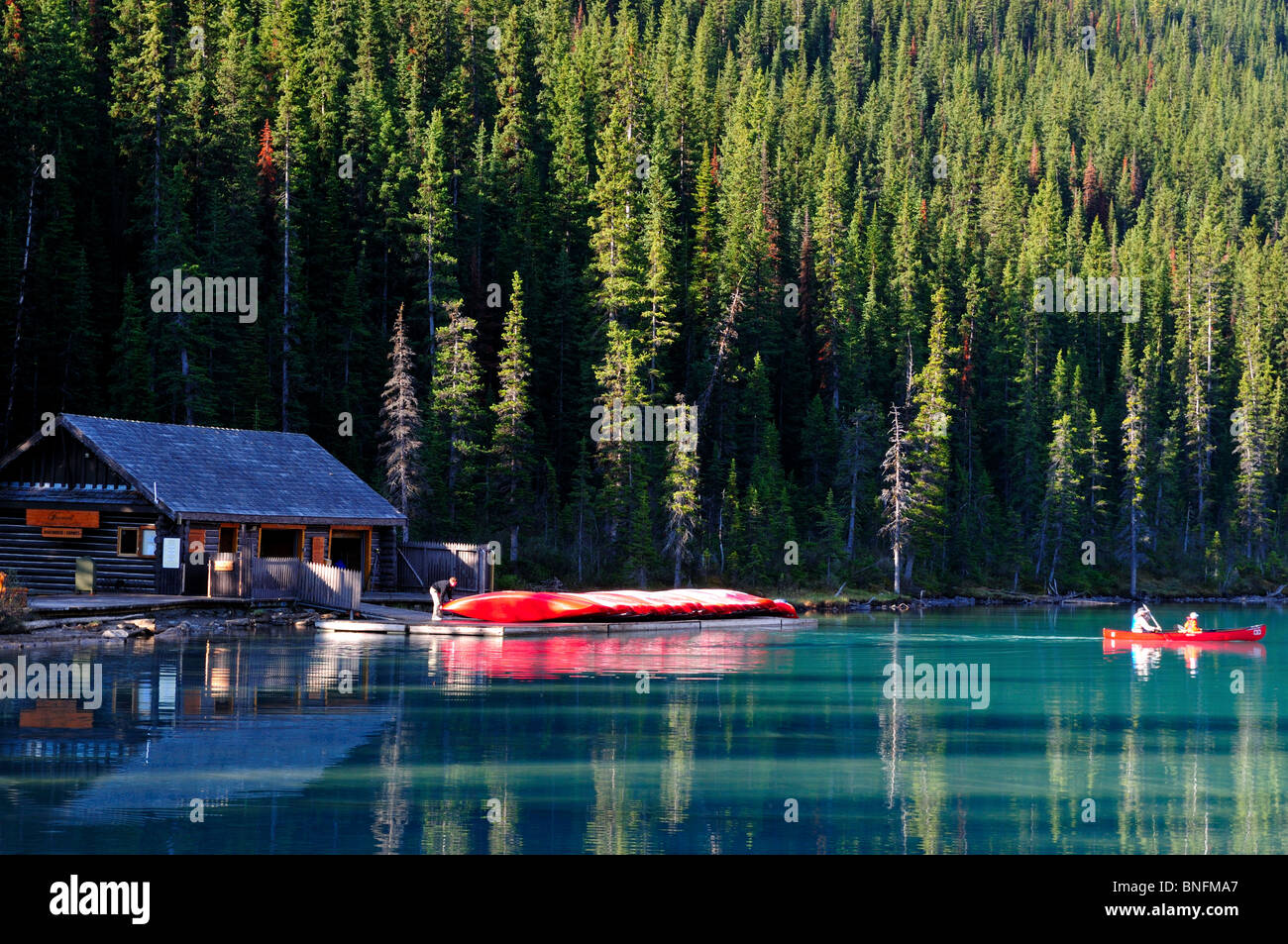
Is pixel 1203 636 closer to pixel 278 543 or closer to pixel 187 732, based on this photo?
pixel 278 543

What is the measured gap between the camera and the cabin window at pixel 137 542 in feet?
137

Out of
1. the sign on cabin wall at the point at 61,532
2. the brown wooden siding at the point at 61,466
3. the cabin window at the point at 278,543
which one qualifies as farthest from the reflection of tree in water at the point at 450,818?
the cabin window at the point at 278,543

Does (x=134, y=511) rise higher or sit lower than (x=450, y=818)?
higher

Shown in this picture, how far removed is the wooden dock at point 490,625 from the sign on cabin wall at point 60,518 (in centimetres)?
864

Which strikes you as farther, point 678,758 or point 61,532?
point 61,532

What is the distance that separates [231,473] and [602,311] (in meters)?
31.3

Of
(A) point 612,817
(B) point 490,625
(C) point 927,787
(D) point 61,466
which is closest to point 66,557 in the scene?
(D) point 61,466

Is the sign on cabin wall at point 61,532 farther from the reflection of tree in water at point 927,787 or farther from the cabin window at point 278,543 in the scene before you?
the reflection of tree in water at point 927,787

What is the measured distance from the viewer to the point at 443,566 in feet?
172

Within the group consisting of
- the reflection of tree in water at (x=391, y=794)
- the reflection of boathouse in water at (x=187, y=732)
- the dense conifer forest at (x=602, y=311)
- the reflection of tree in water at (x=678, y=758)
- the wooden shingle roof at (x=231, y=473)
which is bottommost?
the reflection of tree in water at (x=678, y=758)

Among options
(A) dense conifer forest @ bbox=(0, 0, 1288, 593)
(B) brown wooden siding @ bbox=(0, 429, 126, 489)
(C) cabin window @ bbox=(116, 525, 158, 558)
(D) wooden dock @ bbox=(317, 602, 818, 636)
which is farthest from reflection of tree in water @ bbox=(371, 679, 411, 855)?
(A) dense conifer forest @ bbox=(0, 0, 1288, 593)

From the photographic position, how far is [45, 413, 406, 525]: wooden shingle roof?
41625mm
